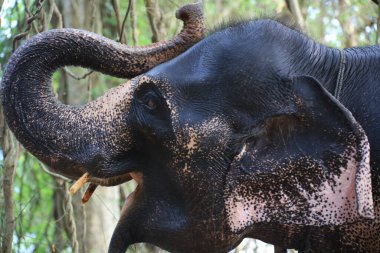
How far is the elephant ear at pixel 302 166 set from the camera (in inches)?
79.4

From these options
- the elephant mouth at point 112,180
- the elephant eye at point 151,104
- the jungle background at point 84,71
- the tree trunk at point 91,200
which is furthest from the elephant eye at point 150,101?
the tree trunk at point 91,200

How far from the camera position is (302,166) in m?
2.10

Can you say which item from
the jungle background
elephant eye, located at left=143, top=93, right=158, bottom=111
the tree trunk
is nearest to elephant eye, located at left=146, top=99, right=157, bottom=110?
elephant eye, located at left=143, top=93, right=158, bottom=111

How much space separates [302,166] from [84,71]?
12.0ft

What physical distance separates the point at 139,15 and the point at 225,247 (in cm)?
495

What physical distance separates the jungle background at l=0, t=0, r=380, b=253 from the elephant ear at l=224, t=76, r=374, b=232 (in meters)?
0.39

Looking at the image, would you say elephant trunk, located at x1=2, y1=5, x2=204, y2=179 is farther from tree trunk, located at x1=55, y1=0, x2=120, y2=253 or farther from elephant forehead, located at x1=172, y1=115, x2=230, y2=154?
tree trunk, located at x1=55, y1=0, x2=120, y2=253

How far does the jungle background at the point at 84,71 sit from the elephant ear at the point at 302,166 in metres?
0.39

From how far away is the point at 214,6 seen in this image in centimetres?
962

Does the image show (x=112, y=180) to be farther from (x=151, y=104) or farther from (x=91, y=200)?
(x=91, y=200)

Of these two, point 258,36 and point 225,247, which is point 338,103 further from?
point 225,247

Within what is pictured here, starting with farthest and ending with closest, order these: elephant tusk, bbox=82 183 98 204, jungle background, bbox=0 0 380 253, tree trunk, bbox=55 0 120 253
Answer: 1. tree trunk, bbox=55 0 120 253
2. jungle background, bbox=0 0 380 253
3. elephant tusk, bbox=82 183 98 204

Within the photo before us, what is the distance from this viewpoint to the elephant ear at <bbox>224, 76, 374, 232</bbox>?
6.62ft

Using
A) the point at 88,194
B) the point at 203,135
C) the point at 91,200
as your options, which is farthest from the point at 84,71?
the point at 203,135
